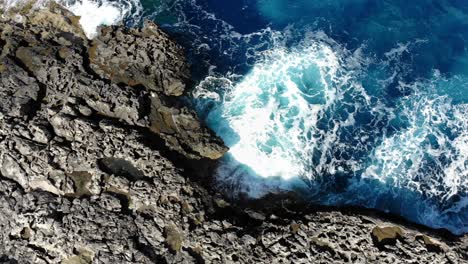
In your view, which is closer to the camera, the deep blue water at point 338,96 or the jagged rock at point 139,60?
the deep blue water at point 338,96

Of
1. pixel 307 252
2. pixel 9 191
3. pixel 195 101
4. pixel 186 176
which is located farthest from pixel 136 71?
pixel 307 252

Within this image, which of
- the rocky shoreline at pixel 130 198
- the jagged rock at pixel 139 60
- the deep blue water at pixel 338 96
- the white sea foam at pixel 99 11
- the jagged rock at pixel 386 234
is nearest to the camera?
the rocky shoreline at pixel 130 198

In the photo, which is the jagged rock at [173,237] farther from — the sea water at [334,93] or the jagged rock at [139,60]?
the jagged rock at [139,60]

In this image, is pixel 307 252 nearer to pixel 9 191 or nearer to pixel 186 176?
pixel 186 176

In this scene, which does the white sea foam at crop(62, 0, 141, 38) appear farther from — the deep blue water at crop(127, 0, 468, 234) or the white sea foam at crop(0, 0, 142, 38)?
the deep blue water at crop(127, 0, 468, 234)

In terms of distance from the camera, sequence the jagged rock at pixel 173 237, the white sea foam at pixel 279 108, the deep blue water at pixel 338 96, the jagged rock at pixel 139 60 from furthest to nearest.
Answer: the jagged rock at pixel 139 60
the white sea foam at pixel 279 108
the deep blue water at pixel 338 96
the jagged rock at pixel 173 237

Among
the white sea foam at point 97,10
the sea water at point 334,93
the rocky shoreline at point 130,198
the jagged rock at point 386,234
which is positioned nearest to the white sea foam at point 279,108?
the sea water at point 334,93
